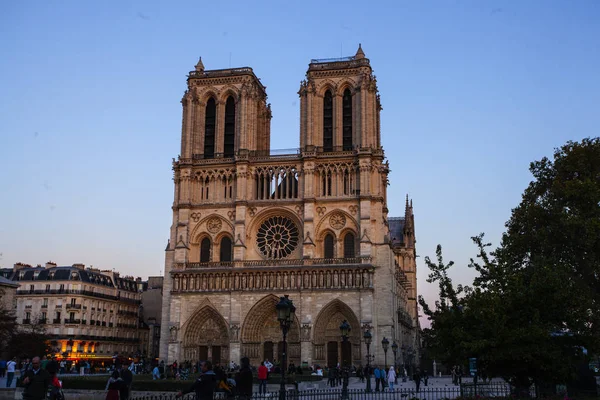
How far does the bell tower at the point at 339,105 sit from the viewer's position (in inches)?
1929

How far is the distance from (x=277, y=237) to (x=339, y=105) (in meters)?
10.6

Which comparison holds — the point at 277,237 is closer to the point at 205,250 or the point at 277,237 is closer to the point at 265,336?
the point at 205,250

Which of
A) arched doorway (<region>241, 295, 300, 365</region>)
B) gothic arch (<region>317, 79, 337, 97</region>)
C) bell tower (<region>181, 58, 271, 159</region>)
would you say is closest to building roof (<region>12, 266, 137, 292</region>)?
bell tower (<region>181, 58, 271, 159</region>)

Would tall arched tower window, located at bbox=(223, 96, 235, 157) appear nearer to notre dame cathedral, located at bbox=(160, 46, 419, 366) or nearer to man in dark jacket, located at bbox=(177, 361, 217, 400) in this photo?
notre dame cathedral, located at bbox=(160, 46, 419, 366)

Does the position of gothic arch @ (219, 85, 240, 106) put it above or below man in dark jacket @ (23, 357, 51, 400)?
above

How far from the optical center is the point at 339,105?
164 ft

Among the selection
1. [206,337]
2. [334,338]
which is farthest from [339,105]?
[206,337]

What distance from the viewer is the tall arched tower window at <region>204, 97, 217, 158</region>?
52.0m

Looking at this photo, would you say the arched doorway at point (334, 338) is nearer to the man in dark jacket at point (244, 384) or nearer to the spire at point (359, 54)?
the spire at point (359, 54)

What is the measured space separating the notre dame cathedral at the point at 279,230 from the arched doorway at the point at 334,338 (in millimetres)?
75

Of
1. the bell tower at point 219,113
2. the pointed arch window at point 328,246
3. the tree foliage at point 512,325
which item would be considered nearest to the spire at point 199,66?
the bell tower at point 219,113

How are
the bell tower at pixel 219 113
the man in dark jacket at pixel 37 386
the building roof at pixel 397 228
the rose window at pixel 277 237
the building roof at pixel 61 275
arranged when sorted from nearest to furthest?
the man in dark jacket at pixel 37 386, the rose window at pixel 277 237, the bell tower at pixel 219 113, the building roof at pixel 61 275, the building roof at pixel 397 228

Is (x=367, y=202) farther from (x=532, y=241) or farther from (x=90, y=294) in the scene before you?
(x=90, y=294)

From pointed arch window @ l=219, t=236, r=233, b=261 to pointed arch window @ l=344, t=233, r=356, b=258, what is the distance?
8.23m
